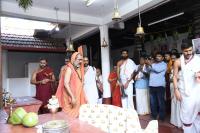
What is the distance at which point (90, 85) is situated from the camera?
5832 millimetres

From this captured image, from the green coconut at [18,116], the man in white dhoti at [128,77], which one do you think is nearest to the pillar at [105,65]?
the man in white dhoti at [128,77]

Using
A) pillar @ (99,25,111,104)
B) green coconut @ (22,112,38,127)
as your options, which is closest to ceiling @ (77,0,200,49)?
pillar @ (99,25,111,104)

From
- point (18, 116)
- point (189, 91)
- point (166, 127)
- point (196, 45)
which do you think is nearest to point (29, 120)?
point (18, 116)

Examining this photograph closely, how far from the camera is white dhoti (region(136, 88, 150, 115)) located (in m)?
5.75

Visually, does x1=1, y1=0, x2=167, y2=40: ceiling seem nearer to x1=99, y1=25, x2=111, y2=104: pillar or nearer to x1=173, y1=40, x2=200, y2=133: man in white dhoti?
x1=99, y1=25, x2=111, y2=104: pillar

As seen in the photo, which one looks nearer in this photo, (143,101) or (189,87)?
(189,87)

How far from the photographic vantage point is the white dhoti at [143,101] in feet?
18.9

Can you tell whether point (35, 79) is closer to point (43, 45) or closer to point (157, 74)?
point (157, 74)

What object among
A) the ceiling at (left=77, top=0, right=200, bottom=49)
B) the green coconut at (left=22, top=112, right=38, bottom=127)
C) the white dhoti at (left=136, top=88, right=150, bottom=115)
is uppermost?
the ceiling at (left=77, top=0, right=200, bottom=49)

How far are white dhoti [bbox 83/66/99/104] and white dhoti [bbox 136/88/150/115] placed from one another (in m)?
1.10

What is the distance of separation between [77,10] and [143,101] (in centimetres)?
307

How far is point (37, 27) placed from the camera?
29.5ft

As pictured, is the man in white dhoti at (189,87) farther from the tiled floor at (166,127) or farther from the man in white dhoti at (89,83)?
the man in white dhoti at (89,83)

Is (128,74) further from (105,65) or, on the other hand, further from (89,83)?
(105,65)
